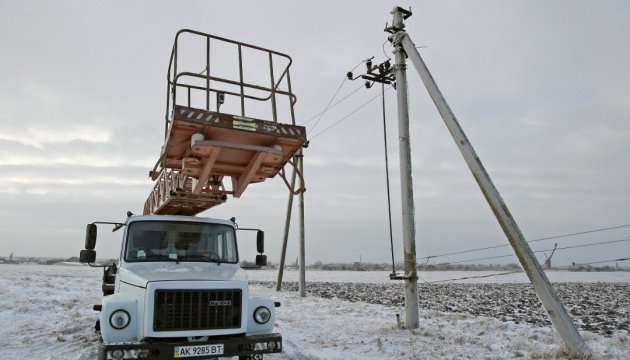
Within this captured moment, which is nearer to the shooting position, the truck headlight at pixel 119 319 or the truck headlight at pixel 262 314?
the truck headlight at pixel 119 319

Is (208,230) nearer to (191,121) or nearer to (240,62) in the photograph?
(191,121)

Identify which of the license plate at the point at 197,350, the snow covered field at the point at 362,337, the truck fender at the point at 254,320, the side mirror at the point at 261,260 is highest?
the side mirror at the point at 261,260

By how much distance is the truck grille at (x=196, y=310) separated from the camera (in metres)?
5.60

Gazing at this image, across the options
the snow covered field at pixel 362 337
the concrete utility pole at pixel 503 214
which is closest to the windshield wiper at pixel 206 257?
the snow covered field at pixel 362 337

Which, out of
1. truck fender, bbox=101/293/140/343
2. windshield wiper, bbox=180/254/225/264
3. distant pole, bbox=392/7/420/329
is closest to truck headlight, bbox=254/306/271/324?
windshield wiper, bbox=180/254/225/264

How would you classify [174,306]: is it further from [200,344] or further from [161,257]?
[161,257]

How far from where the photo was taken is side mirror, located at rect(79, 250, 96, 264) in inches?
281

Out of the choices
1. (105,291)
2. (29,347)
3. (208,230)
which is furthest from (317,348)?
(29,347)

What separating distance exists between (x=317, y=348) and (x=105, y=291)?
14.7ft

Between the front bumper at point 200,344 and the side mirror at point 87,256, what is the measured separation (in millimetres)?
2363

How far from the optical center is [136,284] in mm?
5961

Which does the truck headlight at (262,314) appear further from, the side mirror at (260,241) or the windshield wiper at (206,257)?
the side mirror at (260,241)

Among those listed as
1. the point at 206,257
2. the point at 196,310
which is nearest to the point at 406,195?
the point at 206,257

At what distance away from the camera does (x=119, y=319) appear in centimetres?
556
